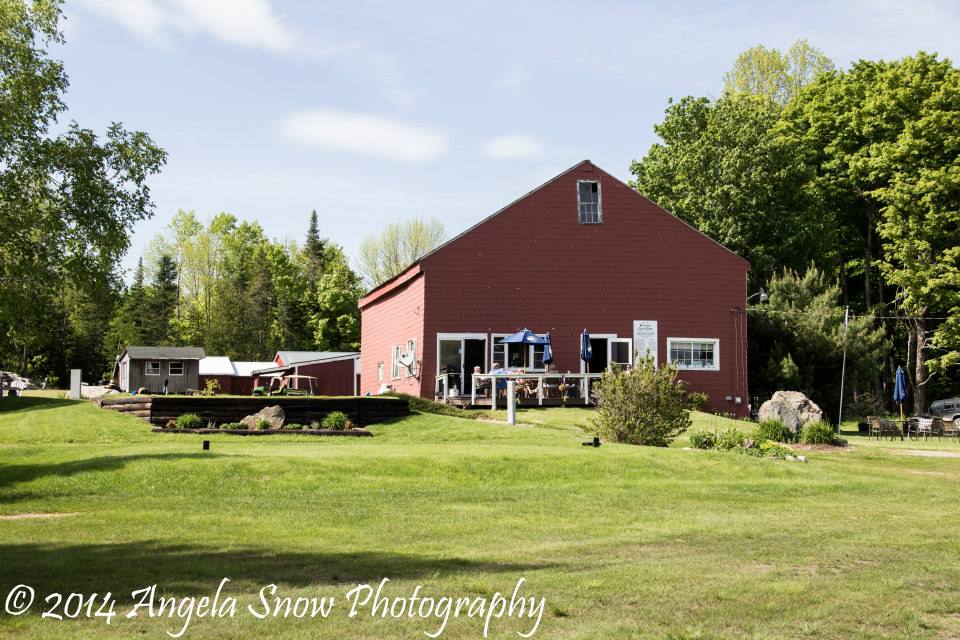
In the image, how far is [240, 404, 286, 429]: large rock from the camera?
2392 cm

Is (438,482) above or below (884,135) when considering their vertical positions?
below

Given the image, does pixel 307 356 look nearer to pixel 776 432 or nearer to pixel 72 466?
pixel 776 432

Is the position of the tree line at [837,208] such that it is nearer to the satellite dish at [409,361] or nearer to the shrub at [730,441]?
the satellite dish at [409,361]

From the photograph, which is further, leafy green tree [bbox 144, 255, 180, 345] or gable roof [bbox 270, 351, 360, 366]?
leafy green tree [bbox 144, 255, 180, 345]

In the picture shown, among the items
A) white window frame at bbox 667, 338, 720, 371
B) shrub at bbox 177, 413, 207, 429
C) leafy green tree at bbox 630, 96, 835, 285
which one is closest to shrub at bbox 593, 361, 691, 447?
shrub at bbox 177, 413, 207, 429

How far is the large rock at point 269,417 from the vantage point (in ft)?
78.5

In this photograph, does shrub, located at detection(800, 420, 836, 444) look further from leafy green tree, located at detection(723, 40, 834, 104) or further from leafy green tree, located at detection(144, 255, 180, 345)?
leafy green tree, located at detection(144, 255, 180, 345)

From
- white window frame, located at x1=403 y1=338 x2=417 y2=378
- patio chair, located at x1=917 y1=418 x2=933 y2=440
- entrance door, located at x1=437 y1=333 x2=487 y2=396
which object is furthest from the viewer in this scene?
white window frame, located at x1=403 y1=338 x2=417 y2=378

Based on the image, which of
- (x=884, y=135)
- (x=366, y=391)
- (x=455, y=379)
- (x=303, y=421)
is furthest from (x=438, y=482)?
(x=884, y=135)

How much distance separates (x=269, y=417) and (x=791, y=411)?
1330cm

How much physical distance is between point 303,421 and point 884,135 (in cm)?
3469

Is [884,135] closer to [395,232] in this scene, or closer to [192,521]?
[395,232]

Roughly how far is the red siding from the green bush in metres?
10.7

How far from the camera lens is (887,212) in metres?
44.3
